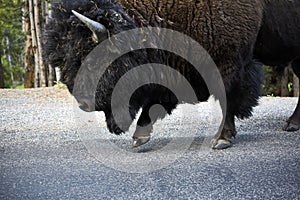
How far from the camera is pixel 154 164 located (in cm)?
412

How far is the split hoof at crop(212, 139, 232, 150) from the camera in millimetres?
4754

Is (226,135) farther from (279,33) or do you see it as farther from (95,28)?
(95,28)

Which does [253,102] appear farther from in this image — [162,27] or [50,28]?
[50,28]

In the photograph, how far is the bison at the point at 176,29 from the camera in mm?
4363

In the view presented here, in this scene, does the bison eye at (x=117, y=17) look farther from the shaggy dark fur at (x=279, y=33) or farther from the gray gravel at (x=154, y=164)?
the shaggy dark fur at (x=279, y=33)

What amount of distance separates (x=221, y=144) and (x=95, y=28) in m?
1.65

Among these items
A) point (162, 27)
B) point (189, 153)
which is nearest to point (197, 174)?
point (189, 153)

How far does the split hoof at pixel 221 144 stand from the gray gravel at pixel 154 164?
89mm

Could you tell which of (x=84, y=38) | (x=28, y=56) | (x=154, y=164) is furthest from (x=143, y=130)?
(x=28, y=56)

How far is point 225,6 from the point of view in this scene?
470 cm

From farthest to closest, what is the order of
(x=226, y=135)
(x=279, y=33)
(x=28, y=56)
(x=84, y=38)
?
(x=28, y=56) → (x=279, y=33) → (x=226, y=135) → (x=84, y=38)

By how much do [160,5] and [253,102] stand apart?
1.37m

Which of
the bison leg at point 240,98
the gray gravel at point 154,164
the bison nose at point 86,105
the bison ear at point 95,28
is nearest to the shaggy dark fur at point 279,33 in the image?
the bison leg at point 240,98

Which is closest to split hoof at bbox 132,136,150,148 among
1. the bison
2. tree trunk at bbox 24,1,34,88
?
the bison
